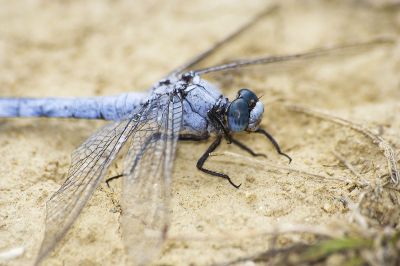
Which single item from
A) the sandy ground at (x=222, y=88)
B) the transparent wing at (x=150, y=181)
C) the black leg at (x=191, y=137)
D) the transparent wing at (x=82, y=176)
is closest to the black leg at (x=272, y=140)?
the sandy ground at (x=222, y=88)

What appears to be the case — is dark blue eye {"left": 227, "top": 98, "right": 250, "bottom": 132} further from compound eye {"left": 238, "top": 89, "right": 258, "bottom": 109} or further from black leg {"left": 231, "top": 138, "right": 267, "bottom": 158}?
black leg {"left": 231, "top": 138, "right": 267, "bottom": 158}

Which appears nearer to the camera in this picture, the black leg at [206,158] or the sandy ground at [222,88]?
the sandy ground at [222,88]

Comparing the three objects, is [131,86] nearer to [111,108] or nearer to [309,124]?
[111,108]

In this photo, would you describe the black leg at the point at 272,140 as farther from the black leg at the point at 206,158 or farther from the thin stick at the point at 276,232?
the thin stick at the point at 276,232

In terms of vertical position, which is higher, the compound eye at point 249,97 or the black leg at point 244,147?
the compound eye at point 249,97

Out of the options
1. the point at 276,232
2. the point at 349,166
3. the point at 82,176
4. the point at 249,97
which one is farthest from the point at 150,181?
the point at 349,166

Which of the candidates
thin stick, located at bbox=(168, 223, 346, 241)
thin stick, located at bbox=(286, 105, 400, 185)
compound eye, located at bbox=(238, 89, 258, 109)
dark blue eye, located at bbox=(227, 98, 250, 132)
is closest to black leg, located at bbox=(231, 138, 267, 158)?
dark blue eye, located at bbox=(227, 98, 250, 132)

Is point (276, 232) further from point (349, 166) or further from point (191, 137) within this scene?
point (191, 137)
